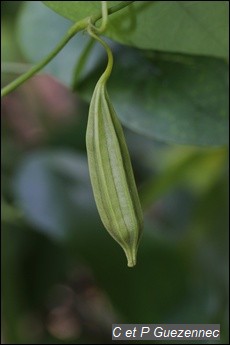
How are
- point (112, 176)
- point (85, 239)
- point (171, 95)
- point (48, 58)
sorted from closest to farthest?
1. point (112, 176)
2. point (48, 58)
3. point (171, 95)
4. point (85, 239)

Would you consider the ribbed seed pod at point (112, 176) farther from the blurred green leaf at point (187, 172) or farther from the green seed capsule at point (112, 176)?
the blurred green leaf at point (187, 172)

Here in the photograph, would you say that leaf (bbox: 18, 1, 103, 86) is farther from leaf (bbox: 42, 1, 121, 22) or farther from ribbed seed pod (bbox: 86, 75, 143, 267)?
ribbed seed pod (bbox: 86, 75, 143, 267)

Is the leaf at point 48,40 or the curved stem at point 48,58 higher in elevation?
the curved stem at point 48,58

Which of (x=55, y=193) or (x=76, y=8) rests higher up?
(x=76, y=8)

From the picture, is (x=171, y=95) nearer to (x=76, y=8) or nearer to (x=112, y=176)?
(x=76, y=8)

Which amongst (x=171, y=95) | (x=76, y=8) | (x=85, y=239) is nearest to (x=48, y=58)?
(x=76, y=8)

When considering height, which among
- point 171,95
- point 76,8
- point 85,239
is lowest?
point 85,239

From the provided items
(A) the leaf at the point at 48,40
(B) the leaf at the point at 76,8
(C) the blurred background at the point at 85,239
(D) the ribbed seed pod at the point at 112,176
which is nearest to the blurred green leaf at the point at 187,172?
(C) the blurred background at the point at 85,239

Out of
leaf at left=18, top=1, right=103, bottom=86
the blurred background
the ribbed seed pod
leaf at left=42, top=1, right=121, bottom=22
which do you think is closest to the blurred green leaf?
the blurred background
